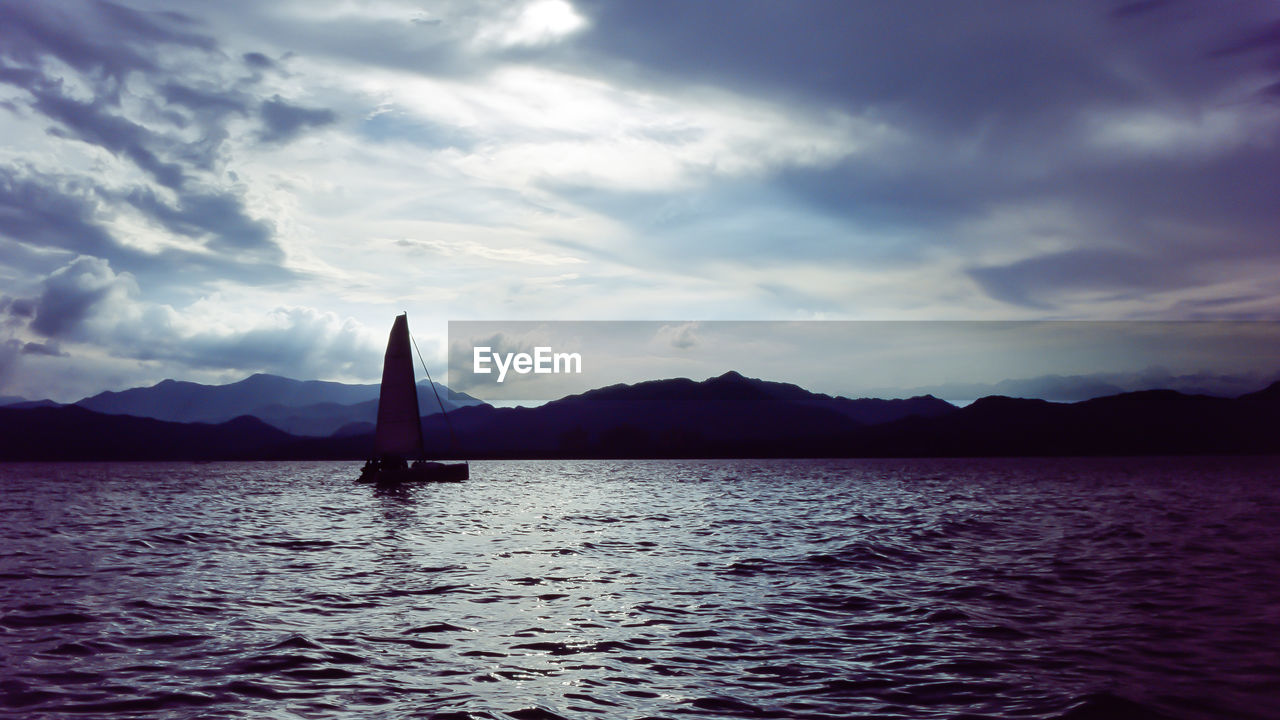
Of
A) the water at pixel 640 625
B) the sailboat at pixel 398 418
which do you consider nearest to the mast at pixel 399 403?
the sailboat at pixel 398 418

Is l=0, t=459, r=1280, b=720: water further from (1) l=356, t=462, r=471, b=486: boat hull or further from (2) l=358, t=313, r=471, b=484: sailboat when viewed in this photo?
(1) l=356, t=462, r=471, b=486: boat hull

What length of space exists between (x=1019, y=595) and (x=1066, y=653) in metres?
6.14

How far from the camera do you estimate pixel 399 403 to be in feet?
243

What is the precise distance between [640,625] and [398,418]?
63.9 metres

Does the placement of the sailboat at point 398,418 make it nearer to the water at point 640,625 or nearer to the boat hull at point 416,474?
the boat hull at point 416,474

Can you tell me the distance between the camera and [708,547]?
28.9 meters

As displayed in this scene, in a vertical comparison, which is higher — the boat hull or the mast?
the mast

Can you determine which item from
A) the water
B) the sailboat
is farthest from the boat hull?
the water

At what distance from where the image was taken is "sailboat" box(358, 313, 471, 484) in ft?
238

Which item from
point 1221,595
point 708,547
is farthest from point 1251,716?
point 708,547

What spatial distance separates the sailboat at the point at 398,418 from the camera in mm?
72688

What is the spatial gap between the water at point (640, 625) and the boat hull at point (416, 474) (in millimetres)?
44358

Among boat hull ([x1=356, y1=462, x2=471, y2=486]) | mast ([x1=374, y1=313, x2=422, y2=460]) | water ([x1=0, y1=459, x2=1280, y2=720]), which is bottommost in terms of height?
boat hull ([x1=356, y1=462, x2=471, y2=486])

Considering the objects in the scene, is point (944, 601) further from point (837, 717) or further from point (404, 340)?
point (404, 340)
